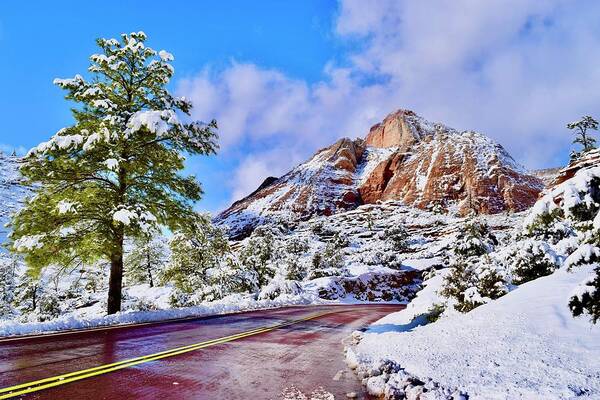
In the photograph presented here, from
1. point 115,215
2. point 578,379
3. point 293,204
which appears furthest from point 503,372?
point 293,204

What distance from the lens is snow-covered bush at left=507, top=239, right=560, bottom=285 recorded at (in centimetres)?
1316

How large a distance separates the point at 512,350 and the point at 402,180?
154 metres

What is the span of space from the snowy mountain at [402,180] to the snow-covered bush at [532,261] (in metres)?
126

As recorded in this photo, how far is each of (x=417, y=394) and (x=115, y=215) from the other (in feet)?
35.6

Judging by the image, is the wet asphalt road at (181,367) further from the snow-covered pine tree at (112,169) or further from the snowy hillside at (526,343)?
the snow-covered pine tree at (112,169)

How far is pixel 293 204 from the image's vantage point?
152125 mm

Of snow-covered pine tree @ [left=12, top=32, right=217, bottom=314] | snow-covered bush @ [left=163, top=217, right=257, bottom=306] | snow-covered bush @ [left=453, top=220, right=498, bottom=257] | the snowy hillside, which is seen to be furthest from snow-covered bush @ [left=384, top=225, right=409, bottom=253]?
the snowy hillside

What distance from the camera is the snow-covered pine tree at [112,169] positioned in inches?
498

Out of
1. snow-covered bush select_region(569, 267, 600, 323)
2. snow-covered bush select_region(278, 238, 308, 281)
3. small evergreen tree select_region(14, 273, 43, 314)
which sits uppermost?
snow-covered bush select_region(278, 238, 308, 281)

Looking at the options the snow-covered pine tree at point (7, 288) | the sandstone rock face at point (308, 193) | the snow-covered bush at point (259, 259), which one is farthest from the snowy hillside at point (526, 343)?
the sandstone rock face at point (308, 193)

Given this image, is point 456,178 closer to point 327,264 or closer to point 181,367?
point 327,264

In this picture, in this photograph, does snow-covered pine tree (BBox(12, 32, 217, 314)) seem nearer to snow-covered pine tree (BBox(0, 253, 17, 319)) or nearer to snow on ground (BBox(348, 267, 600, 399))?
snow on ground (BBox(348, 267, 600, 399))

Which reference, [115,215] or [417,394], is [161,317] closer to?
[115,215]

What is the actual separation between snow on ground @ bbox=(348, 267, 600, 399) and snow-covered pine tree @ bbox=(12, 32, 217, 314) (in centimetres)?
930
